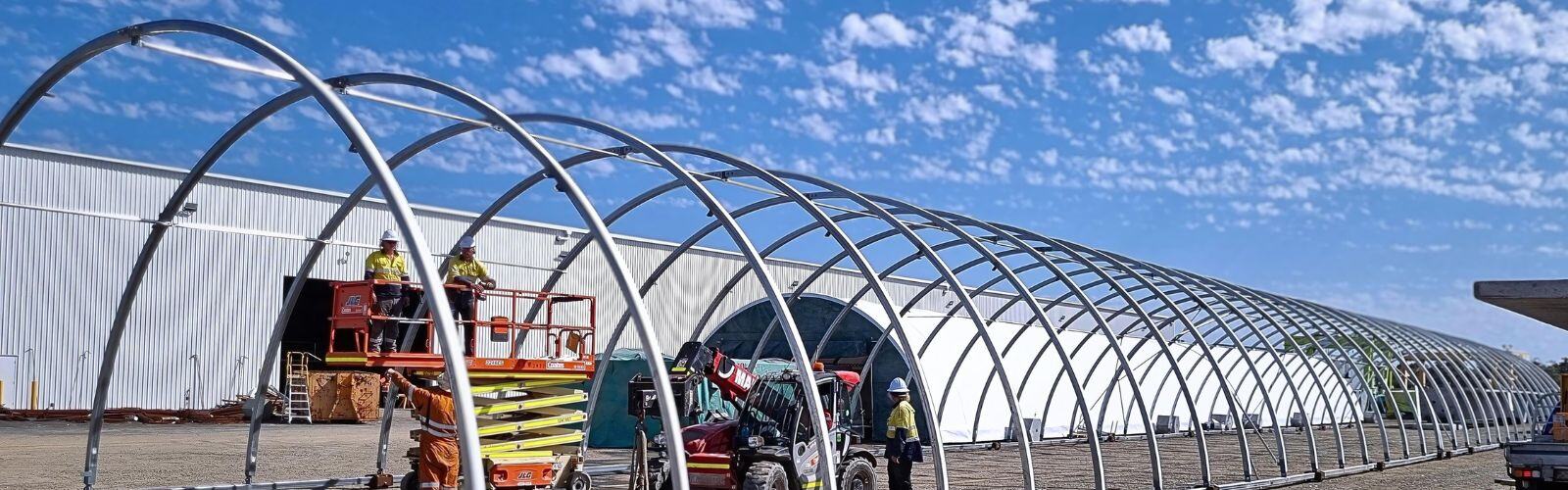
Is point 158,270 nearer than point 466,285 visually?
No

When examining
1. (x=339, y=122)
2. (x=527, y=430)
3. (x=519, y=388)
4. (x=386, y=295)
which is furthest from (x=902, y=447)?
(x=339, y=122)

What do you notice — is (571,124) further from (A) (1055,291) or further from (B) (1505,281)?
(A) (1055,291)

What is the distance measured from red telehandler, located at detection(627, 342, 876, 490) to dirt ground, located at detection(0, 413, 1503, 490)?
418cm

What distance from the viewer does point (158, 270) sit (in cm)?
3734

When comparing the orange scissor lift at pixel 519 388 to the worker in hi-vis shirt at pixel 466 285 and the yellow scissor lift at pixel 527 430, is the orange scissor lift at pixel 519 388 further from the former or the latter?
the worker in hi-vis shirt at pixel 466 285

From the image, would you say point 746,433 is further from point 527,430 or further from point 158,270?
point 158,270

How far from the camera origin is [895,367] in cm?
3188

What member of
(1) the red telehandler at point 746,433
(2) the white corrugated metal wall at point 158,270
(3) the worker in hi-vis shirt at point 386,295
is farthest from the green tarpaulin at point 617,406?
(3) the worker in hi-vis shirt at point 386,295

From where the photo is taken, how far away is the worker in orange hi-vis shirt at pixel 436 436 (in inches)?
566

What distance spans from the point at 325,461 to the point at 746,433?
11.8 meters

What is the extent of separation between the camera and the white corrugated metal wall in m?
34.2

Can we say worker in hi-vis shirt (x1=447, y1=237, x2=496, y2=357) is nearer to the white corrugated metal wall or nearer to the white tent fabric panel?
the white tent fabric panel

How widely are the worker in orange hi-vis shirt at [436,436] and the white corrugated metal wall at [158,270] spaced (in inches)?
915

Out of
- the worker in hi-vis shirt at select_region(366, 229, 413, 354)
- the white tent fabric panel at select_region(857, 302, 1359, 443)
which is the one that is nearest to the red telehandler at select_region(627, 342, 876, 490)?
the worker in hi-vis shirt at select_region(366, 229, 413, 354)
